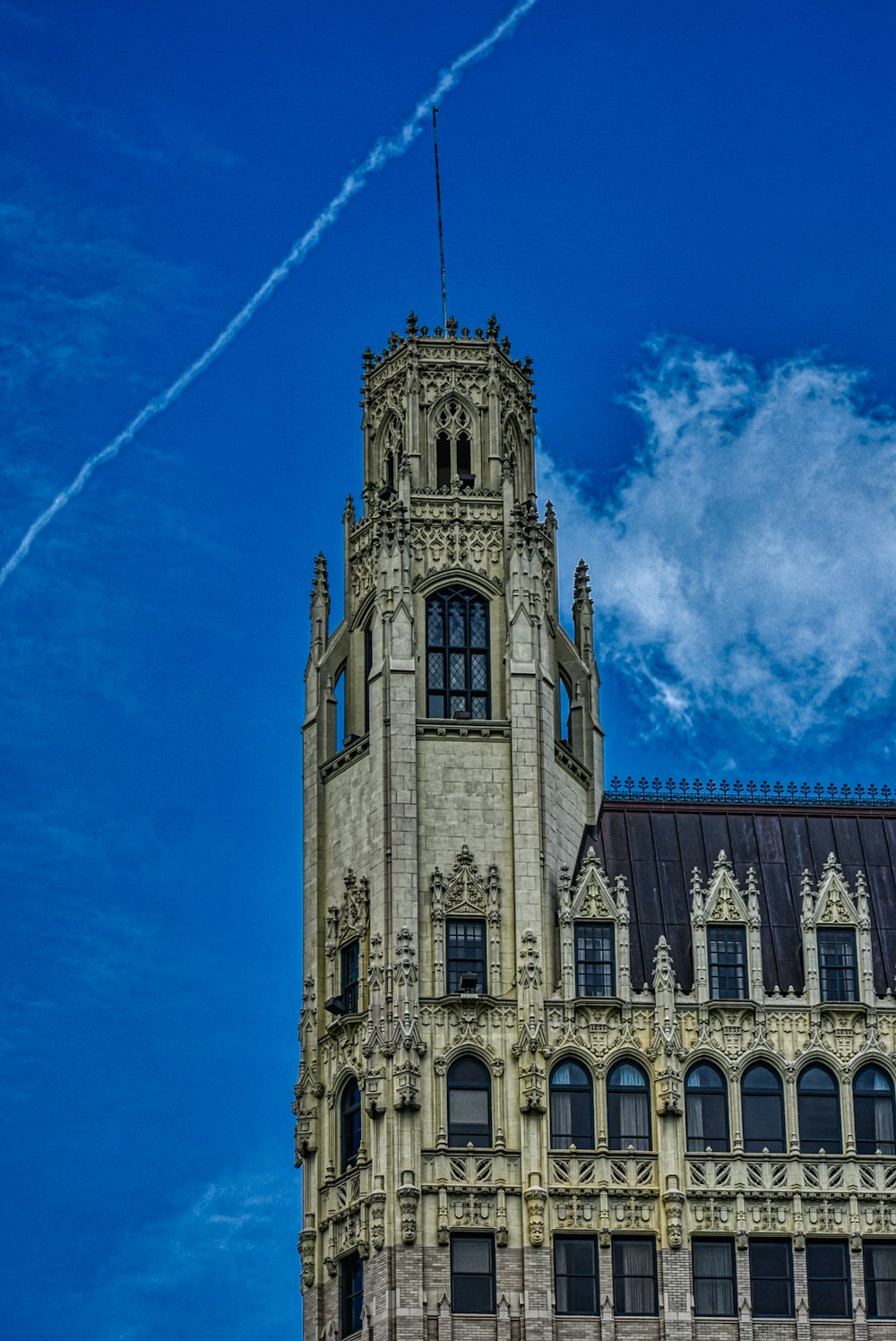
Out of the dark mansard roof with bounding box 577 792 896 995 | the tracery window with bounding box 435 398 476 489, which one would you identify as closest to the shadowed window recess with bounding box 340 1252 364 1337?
the dark mansard roof with bounding box 577 792 896 995

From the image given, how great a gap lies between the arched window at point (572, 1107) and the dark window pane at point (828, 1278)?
703 cm

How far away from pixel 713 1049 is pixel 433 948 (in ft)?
28.2

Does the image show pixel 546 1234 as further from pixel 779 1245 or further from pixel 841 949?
pixel 841 949

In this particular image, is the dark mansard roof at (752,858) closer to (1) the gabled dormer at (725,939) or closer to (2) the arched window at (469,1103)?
(1) the gabled dormer at (725,939)

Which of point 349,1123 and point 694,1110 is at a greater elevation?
point 694,1110

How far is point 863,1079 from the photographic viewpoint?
89125 mm

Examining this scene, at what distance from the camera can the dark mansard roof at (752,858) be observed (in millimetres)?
91375

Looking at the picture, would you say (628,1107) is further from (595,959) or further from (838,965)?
(838,965)

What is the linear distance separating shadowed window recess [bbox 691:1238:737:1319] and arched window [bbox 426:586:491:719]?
56.8ft

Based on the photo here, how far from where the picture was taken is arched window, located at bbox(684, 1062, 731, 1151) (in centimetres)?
8788

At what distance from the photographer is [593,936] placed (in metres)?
90.2

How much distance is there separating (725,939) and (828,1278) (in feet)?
34.1

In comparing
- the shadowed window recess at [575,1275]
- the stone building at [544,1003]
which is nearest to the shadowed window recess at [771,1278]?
the stone building at [544,1003]

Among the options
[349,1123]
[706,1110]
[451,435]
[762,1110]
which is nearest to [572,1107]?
[706,1110]
